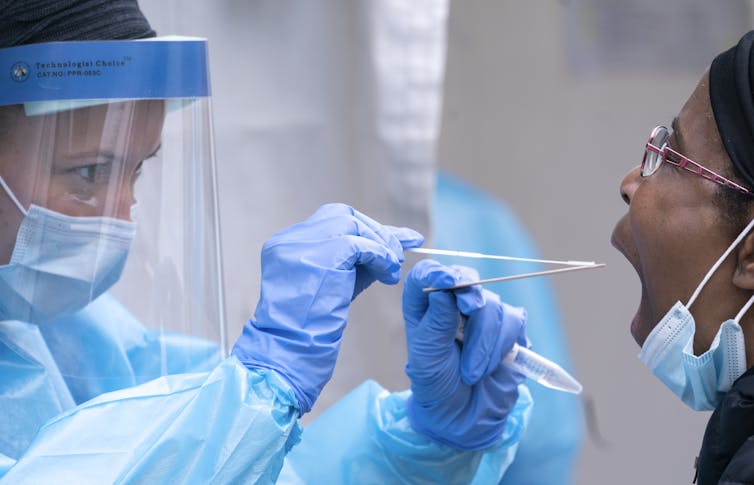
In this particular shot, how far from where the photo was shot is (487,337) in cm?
132

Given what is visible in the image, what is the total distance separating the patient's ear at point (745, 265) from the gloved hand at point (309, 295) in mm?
480

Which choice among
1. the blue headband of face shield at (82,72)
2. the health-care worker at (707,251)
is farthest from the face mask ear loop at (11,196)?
the health-care worker at (707,251)

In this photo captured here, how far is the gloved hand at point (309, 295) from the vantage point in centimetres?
109

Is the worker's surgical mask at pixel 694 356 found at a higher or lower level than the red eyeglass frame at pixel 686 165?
lower

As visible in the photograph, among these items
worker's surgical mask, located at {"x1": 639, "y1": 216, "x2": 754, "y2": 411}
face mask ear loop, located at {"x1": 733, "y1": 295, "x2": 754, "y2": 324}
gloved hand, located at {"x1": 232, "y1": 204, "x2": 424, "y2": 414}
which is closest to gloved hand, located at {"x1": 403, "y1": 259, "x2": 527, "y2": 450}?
gloved hand, located at {"x1": 232, "y1": 204, "x2": 424, "y2": 414}

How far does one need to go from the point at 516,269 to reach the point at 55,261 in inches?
51.8

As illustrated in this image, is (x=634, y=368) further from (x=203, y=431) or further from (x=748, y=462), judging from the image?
(x=203, y=431)

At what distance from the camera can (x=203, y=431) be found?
1020mm

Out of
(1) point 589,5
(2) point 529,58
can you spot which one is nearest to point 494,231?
(2) point 529,58

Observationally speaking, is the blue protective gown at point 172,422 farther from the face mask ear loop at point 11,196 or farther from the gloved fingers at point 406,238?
the gloved fingers at point 406,238

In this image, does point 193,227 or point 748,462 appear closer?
point 748,462

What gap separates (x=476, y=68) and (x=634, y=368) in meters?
1.05

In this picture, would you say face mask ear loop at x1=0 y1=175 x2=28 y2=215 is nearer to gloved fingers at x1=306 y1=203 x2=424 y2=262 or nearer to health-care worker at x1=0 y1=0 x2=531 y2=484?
health-care worker at x1=0 y1=0 x2=531 y2=484

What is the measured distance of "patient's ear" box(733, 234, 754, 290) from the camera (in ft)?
3.50
